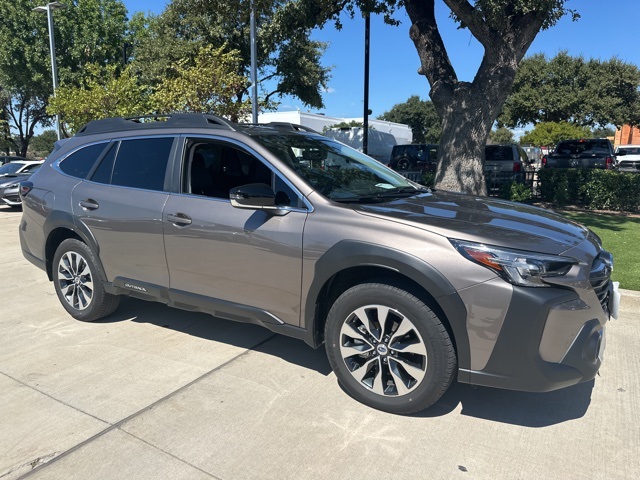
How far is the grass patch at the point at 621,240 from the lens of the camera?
601 cm

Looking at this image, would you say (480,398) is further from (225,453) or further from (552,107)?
(552,107)

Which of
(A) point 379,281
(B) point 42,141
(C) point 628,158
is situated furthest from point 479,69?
(B) point 42,141

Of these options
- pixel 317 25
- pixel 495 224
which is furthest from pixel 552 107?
pixel 495 224

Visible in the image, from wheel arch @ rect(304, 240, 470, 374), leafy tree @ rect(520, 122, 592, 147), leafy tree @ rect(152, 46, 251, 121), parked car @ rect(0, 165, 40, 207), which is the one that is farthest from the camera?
leafy tree @ rect(520, 122, 592, 147)

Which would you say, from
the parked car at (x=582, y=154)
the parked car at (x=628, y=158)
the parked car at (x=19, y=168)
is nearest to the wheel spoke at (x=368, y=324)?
the parked car at (x=19, y=168)

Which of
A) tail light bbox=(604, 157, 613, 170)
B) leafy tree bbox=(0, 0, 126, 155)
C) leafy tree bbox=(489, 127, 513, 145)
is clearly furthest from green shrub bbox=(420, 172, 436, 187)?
leafy tree bbox=(489, 127, 513, 145)

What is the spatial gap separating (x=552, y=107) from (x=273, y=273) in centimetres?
3397

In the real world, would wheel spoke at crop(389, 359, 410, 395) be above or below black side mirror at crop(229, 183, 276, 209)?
below

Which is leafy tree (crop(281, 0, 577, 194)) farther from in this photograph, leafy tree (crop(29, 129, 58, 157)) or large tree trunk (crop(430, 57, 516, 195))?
leafy tree (crop(29, 129, 58, 157))

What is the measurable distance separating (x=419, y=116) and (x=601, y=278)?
65.6 meters

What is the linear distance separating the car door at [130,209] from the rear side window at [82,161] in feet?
0.42

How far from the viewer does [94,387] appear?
3.54 m

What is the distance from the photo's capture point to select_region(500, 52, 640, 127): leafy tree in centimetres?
3206

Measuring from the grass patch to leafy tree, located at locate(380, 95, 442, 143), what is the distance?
2154 inches
